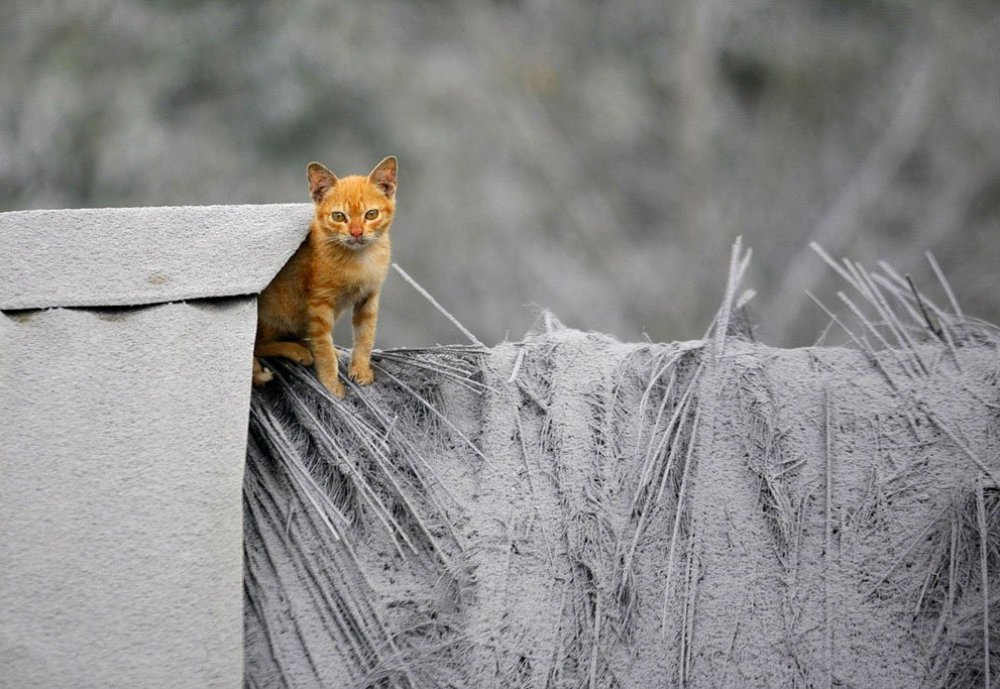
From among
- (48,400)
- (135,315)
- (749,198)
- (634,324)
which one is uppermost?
(749,198)

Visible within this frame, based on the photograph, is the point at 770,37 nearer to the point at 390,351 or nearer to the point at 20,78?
the point at 20,78

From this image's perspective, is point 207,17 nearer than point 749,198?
Yes

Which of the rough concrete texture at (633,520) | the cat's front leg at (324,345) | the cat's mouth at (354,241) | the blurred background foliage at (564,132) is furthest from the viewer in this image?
the blurred background foliage at (564,132)

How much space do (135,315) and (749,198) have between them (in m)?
15.8

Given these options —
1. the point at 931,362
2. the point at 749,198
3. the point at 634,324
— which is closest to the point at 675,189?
the point at 749,198

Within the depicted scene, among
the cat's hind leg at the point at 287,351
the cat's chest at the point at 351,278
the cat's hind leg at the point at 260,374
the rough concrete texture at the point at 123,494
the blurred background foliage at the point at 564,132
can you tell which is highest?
the blurred background foliage at the point at 564,132

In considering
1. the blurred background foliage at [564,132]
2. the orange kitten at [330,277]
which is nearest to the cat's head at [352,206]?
the orange kitten at [330,277]

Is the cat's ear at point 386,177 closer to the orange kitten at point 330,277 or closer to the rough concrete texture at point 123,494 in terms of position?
the orange kitten at point 330,277

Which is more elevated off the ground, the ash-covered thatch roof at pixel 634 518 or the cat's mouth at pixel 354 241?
the cat's mouth at pixel 354 241

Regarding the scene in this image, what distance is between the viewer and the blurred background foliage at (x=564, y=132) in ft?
57.9

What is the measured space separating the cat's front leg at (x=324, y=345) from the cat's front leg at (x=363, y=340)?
0.09m

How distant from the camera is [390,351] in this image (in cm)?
578

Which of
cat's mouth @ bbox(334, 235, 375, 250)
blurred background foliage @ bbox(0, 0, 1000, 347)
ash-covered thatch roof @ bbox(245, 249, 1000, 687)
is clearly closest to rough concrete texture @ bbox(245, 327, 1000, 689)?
ash-covered thatch roof @ bbox(245, 249, 1000, 687)

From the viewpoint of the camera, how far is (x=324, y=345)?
5.66 m
